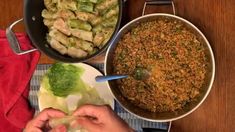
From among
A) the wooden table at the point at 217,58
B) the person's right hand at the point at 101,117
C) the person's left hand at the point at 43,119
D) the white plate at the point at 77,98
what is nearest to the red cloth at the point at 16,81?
the white plate at the point at 77,98

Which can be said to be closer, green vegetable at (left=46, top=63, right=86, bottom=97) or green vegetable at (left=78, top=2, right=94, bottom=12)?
green vegetable at (left=78, top=2, right=94, bottom=12)

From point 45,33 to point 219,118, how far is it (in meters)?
0.47

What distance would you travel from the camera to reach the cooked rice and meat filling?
0.84 meters

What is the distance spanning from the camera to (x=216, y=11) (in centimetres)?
86

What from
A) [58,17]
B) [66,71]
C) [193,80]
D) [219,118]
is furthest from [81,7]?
[219,118]

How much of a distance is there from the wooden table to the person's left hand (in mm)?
297

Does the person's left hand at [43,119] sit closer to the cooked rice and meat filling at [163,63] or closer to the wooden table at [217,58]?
the cooked rice and meat filling at [163,63]

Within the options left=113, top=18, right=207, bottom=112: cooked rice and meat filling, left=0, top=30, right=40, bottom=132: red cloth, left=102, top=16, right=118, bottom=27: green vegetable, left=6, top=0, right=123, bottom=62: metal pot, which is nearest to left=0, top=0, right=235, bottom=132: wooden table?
left=113, top=18, right=207, bottom=112: cooked rice and meat filling

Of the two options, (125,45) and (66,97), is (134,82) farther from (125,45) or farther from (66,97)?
(66,97)

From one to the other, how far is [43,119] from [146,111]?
239mm

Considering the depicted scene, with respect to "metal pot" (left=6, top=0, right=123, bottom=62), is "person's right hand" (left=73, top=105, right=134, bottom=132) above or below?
below

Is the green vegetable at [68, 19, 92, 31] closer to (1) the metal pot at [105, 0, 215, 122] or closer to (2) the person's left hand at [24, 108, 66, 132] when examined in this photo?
(1) the metal pot at [105, 0, 215, 122]

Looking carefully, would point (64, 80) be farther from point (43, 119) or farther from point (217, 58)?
point (217, 58)

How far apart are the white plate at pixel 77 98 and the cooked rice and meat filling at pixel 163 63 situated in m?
0.08
